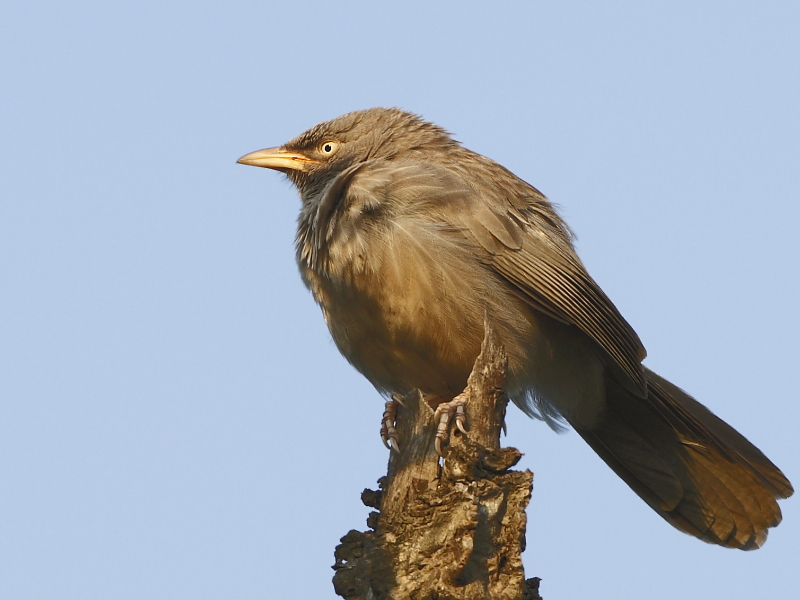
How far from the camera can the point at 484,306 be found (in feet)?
19.1

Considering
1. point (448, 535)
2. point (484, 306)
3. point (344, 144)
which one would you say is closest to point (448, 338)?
point (484, 306)

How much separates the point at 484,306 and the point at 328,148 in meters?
2.02

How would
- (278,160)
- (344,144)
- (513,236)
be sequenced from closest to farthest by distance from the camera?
(513,236) < (344,144) < (278,160)

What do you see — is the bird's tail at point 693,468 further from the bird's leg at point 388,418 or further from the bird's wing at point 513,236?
the bird's leg at point 388,418

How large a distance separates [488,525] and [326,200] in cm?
250

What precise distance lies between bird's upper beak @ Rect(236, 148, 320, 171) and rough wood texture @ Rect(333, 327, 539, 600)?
3.14 metres

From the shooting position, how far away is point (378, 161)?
6375 mm

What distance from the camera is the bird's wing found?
19.5 ft

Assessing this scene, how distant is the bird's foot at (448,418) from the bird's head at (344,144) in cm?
249

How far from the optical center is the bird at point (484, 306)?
579cm

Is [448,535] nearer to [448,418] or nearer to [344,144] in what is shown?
[448,418]

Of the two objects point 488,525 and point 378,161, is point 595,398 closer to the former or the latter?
point 378,161

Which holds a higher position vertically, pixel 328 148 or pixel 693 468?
pixel 328 148

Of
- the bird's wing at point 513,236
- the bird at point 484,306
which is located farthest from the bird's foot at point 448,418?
the bird's wing at point 513,236
